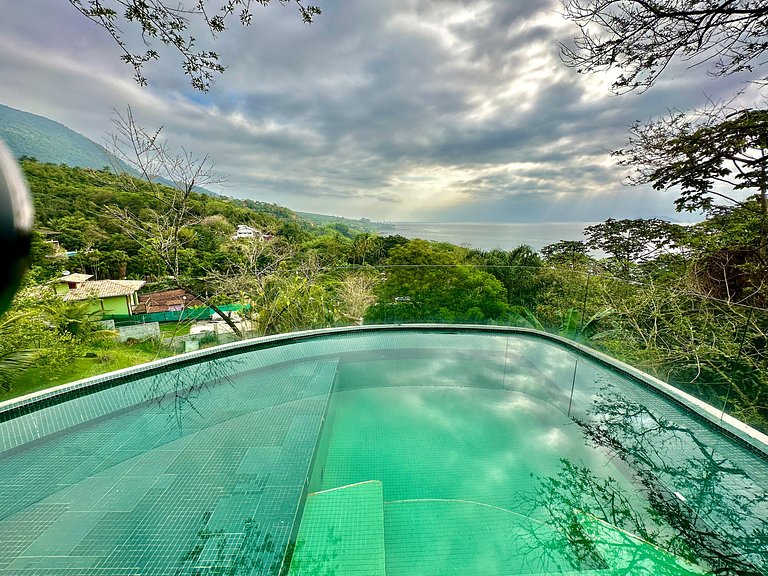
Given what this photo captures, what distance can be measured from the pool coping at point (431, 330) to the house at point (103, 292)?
3.53 meters

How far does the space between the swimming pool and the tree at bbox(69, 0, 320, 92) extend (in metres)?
3.38

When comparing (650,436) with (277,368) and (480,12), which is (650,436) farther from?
(480,12)

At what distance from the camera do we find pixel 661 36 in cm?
367

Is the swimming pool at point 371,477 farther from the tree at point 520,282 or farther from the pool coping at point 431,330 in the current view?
the tree at point 520,282

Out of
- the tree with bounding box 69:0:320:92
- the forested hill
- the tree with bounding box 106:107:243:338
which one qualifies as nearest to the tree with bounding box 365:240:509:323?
the tree with bounding box 106:107:243:338

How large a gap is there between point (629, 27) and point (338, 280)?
5.13m

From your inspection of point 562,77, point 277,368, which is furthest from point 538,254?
point 277,368

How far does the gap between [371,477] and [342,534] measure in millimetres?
694

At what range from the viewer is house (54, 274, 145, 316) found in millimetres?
7259

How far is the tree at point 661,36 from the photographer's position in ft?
11.3

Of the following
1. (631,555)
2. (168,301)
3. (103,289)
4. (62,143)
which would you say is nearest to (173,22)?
(168,301)

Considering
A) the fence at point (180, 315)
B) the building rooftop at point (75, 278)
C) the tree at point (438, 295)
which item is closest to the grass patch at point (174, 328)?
the fence at point (180, 315)

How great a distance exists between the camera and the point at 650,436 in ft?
10.6

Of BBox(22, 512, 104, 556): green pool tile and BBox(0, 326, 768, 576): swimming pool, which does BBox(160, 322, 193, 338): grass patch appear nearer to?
BBox(0, 326, 768, 576): swimming pool
